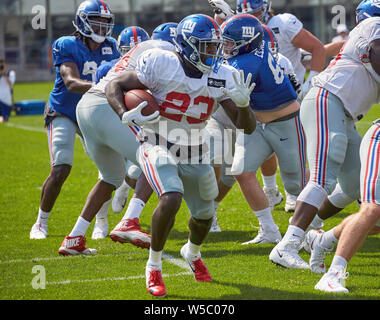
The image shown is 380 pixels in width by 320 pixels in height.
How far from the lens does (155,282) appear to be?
13.0 ft

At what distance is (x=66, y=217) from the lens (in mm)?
6570

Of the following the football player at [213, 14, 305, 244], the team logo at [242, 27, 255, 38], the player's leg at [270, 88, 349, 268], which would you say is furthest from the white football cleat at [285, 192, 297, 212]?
the player's leg at [270, 88, 349, 268]

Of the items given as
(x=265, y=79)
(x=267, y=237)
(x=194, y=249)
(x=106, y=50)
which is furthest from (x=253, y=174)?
(x=106, y=50)

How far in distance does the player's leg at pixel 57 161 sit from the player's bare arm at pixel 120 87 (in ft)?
Answer: 5.48

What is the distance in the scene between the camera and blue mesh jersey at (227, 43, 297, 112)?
514 centimetres

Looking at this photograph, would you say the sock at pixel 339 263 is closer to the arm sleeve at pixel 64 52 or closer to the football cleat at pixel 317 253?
the football cleat at pixel 317 253

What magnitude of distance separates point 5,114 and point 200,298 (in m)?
14.8

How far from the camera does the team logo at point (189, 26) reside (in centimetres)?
404

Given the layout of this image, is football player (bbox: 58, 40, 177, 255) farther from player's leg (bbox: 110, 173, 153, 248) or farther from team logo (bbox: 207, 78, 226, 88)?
team logo (bbox: 207, 78, 226, 88)

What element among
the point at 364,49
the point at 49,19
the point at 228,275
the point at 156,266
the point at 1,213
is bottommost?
the point at 49,19

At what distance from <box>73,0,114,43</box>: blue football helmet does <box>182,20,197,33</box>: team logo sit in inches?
71.9

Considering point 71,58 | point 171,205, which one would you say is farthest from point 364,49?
point 71,58

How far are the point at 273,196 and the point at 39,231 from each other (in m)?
2.43

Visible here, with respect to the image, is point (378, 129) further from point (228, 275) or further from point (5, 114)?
point (5, 114)
